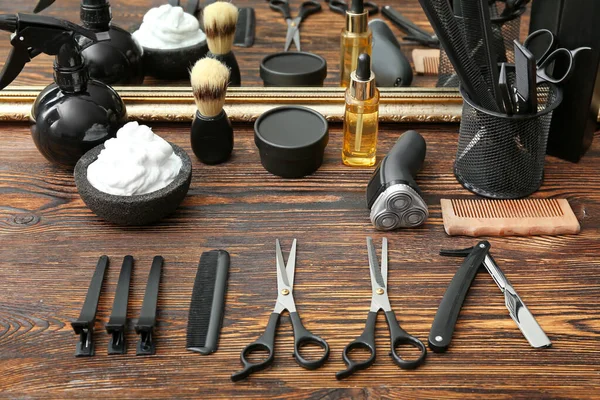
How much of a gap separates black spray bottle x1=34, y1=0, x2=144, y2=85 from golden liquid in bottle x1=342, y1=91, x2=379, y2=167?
0.29 m

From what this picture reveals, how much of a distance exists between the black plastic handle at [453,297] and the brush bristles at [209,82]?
293 mm

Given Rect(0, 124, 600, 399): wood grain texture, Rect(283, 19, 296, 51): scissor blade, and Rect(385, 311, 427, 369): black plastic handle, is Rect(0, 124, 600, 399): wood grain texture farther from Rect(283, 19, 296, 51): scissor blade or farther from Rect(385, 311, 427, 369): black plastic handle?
Rect(283, 19, 296, 51): scissor blade

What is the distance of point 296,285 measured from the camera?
66cm

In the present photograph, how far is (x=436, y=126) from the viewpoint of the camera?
886mm

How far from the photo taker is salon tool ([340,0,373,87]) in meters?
0.85

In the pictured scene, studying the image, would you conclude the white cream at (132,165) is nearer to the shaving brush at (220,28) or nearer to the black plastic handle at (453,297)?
the shaving brush at (220,28)

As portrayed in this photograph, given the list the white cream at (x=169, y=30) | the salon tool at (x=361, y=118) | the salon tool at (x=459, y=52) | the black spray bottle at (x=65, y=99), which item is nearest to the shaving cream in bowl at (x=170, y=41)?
the white cream at (x=169, y=30)

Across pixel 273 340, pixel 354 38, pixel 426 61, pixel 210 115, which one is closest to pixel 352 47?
pixel 354 38

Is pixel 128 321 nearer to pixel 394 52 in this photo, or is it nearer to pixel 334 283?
pixel 334 283

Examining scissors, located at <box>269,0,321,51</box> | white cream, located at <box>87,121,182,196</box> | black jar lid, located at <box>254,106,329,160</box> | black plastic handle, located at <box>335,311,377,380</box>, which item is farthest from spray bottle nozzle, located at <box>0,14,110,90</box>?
black plastic handle, located at <box>335,311,377,380</box>

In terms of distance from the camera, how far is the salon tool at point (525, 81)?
2.20 ft

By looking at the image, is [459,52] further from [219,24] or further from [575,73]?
[219,24]

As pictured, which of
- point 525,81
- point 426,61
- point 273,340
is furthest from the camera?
point 426,61

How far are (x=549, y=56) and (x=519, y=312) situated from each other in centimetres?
30
